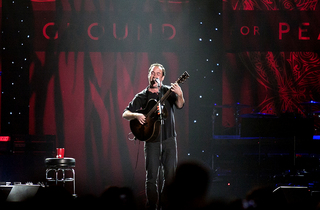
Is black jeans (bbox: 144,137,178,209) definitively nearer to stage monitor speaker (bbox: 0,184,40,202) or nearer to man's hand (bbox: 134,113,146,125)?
man's hand (bbox: 134,113,146,125)

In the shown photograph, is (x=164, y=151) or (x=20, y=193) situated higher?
(x=164, y=151)

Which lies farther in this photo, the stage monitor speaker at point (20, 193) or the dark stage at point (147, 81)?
the dark stage at point (147, 81)

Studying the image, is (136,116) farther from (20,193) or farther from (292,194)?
(292,194)

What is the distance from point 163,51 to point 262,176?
2.89m

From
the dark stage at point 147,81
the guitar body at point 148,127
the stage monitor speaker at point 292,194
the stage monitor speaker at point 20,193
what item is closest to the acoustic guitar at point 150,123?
the guitar body at point 148,127

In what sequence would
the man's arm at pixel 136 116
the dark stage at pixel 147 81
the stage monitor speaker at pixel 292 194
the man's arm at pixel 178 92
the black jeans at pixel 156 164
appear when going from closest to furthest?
1. the stage monitor speaker at pixel 292 194
2. the man's arm at pixel 178 92
3. the black jeans at pixel 156 164
4. the man's arm at pixel 136 116
5. the dark stage at pixel 147 81

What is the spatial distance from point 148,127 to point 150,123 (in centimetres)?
5

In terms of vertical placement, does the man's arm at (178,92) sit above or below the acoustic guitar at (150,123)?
above

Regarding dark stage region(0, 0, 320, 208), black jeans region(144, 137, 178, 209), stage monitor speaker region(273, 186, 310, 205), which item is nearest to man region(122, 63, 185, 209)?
black jeans region(144, 137, 178, 209)

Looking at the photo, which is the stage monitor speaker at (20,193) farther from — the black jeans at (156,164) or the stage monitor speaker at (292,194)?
the stage monitor speaker at (292,194)

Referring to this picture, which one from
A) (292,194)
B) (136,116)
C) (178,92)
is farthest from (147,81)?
(292,194)

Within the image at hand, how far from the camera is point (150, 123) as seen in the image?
137 inches

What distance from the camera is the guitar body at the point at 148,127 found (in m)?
3.40

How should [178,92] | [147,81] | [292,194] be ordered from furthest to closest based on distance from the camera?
[147,81] < [178,92] < [292,194]
